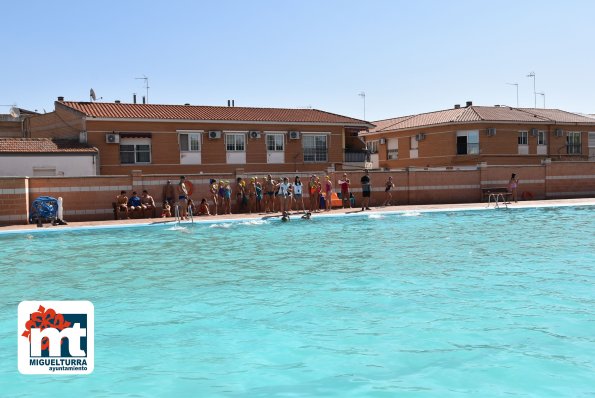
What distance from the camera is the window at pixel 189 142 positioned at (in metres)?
34.1

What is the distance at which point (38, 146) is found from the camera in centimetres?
2953

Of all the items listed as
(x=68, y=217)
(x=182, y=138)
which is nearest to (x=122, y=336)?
(x=68, y=217)

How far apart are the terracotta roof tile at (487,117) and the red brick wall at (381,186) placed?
25.5ft

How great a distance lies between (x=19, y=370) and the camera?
7426 millimetres

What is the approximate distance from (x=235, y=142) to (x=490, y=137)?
696 inches

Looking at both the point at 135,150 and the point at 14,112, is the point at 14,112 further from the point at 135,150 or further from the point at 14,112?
the point at 135,150

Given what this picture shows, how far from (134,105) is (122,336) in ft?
92.3

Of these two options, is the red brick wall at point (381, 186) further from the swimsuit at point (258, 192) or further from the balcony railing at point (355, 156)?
the balcony railing at point (355, 156)

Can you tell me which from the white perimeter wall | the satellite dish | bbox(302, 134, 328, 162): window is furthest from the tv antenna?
bbox(302, 134, 328, 162): window

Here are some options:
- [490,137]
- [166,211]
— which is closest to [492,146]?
[490,137]

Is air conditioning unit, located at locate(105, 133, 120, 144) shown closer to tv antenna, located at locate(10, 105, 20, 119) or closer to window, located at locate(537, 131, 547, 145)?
tv antenna, located at locate(10, 105, 20, 119)

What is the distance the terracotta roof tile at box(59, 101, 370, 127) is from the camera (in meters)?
33.1

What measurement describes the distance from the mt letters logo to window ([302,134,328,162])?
30797 mm

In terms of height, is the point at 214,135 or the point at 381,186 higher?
the point at 214,135
